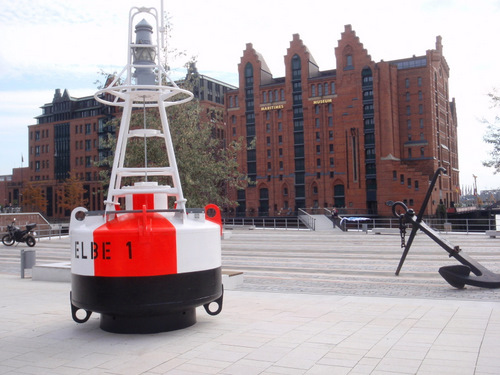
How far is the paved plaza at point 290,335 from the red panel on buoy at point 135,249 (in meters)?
0.90

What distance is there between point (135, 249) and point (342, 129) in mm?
68112

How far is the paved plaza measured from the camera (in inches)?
211

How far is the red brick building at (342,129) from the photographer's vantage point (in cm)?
6994

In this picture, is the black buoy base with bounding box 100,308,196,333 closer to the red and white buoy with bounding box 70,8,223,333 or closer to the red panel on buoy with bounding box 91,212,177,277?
the red and white buoy with bounding box 70,8,223,333

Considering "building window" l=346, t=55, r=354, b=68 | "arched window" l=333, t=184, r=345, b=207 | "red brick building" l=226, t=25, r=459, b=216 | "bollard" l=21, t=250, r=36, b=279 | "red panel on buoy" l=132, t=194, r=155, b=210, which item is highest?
"building window" l=346, t=55, r=354, b=68

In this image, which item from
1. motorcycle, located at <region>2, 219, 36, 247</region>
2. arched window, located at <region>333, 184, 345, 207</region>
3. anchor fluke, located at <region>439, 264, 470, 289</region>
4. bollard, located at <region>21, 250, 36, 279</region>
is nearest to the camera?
anchor fluke, located at <region>439, 264, 470, 289</region>

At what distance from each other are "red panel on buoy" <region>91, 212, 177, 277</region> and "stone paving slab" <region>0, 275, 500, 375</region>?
0.90 m

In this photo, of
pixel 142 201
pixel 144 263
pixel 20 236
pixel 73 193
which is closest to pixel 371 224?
pixel 20 236

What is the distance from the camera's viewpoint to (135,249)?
21.5 ft

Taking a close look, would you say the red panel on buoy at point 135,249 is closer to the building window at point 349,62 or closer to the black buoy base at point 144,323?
the black buoy base at point 144,323

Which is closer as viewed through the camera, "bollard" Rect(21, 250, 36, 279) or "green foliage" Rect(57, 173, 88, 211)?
"bollard" Rect(21, 250, 36, 279)

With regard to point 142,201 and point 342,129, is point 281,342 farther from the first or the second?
point 342,129

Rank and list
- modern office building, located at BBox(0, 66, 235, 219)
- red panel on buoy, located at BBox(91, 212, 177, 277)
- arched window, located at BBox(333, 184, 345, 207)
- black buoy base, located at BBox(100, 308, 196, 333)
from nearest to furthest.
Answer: red panel on buoy, located at BBox(91, 212, 177, 277)
black buoy base, located at BBox(100, 308, 196, 333)
arched window, located at BBox(333, 184, 345, 207)
modern office building, located at BBox(0, 66, 235, 219)

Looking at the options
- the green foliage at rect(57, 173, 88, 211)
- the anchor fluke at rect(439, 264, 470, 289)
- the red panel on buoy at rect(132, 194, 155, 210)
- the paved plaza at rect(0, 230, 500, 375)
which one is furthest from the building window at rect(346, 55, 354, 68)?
the red panel on buoy at rect(132, 194, 155, 210)
